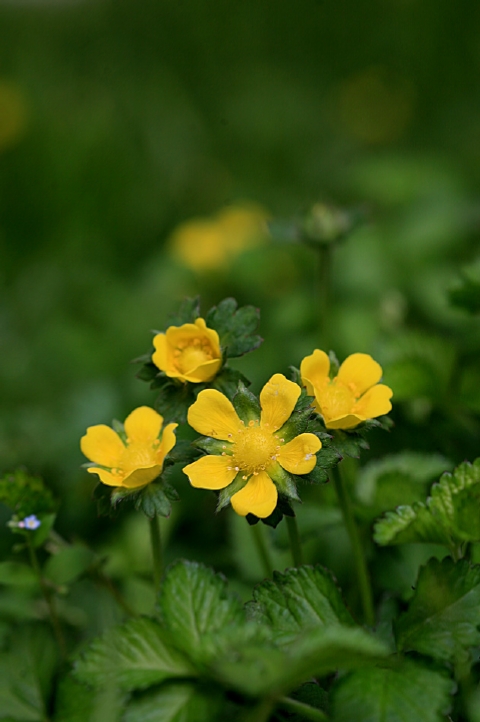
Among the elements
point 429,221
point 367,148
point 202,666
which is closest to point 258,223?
point 429,221

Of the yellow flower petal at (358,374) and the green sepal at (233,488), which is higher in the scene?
the yellow flower petal at (358,374)

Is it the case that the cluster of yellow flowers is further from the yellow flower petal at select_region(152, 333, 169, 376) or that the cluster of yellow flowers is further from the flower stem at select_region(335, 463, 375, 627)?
the flower stem at select_region(335, 463, 375, 627)

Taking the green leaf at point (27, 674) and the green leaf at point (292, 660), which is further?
the green leaf at point (27, 674)

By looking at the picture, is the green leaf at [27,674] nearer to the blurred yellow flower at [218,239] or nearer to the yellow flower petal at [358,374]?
the yellow flower petal at [358,374]

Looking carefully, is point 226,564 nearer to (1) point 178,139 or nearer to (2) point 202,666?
(2) point 202,666

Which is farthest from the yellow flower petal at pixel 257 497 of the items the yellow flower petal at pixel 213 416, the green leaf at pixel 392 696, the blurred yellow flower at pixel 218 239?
the blurred yellow flower at pixel 218 239

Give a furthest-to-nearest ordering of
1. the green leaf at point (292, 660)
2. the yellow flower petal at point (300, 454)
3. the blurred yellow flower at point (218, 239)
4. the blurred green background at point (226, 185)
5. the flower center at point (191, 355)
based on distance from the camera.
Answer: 1. the blurred yellow flower at point (218, 239)
2. the blurred green background at point (226, 185)
3. the flower center at point (191, 355)
4. the yellow flower petal at point (300, 454)
5. the green leaf at point (292, 660)

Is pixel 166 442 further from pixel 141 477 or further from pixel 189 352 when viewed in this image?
pixel 189 352
